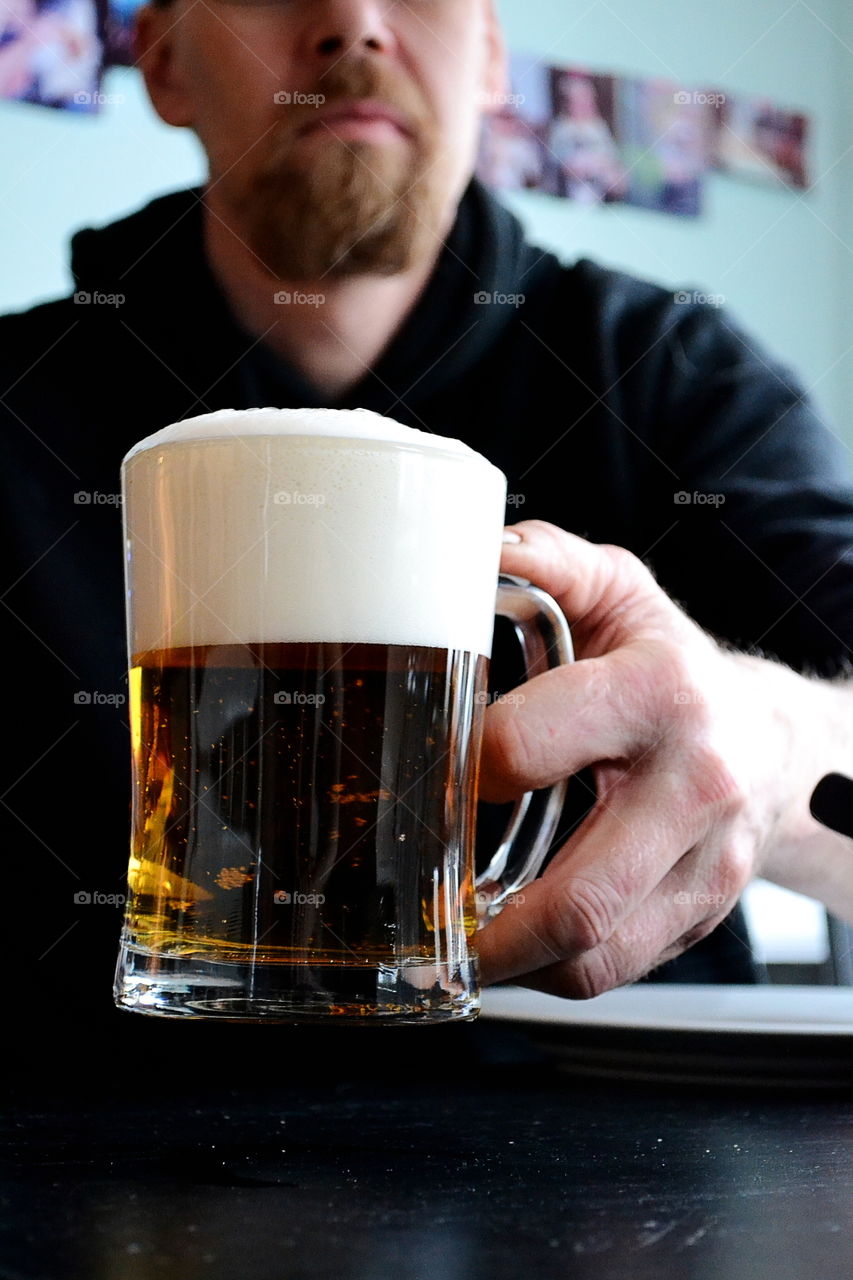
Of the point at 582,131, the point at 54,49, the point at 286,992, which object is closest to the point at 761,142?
the point at 582,131

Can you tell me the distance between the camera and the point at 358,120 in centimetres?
127

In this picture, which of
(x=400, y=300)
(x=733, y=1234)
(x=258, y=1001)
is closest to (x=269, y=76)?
(x=400, y=300)

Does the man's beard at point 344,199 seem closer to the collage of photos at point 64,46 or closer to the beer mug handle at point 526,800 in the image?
the beer mug handle at point 526,800

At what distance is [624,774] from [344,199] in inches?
33.8

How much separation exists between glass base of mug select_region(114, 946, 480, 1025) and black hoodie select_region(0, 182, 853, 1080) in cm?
69

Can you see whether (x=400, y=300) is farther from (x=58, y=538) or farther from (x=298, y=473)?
(x=298, y=473)

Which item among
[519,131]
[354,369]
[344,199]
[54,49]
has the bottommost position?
[354,369]

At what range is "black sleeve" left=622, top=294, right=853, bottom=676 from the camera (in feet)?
3.70

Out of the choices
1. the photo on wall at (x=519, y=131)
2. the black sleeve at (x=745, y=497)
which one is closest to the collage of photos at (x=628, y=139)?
the photo on wall at (x=519, y=131)

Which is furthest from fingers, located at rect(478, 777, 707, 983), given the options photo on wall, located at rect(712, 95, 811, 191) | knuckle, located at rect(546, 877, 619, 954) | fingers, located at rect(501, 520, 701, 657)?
photo on wall, located at rect(712, 95, 811, 191)

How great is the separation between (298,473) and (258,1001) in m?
Answer: 0.21

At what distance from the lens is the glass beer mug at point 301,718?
0.49m

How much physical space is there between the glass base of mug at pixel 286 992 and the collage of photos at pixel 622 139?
2482mm

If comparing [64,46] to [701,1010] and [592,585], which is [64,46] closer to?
[592,585]
